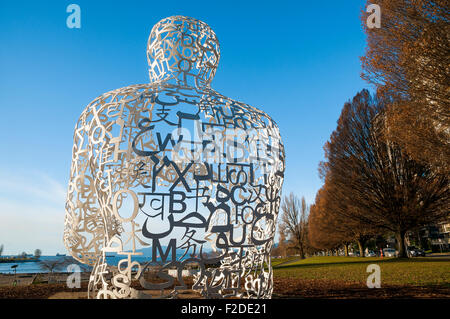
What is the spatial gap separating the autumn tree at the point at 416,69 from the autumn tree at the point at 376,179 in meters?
7.49

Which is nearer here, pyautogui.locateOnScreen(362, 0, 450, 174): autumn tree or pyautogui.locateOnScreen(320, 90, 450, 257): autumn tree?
pyautogui.locateOnScreen(362, 0, 450, 174): autumn tree

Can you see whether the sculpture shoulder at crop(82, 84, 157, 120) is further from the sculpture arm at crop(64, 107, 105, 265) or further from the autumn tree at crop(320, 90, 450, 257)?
the autumn tree at crop(320, 90, 450, 257)

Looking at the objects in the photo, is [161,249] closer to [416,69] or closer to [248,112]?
[248,112]

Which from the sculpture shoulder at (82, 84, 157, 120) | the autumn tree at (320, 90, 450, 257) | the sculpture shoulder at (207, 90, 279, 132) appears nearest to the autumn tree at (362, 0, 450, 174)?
the sculpture shoulder at (207, 90, 279, 132)

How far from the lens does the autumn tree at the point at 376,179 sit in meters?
15.0

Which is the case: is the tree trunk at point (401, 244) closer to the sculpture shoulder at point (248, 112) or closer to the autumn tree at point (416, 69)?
the autumn tree at point (416, 69)

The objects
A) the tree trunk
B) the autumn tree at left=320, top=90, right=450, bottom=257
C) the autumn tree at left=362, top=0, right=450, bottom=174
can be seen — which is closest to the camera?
the autumn tree at left=362, top=0, right=450, bottom=174

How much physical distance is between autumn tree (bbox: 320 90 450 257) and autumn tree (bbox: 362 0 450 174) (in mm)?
7492

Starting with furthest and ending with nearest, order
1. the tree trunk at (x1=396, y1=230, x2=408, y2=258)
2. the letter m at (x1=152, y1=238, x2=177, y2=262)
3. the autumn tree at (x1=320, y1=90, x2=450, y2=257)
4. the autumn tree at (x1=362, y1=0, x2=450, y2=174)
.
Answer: the tree trunk at (x1=396, y1=230, x2=408, y2=258) → the autumn tree at (x1=320, y1=90, x2=450, y2=257) → the autumn tree at (x1=362, y1=0, x2=450, y2=174) → the letter m at (x1=152, y1=238, x2=177, y2=262)

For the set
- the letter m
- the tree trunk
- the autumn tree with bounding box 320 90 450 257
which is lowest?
the tree trunk

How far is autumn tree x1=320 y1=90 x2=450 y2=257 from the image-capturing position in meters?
15.0
